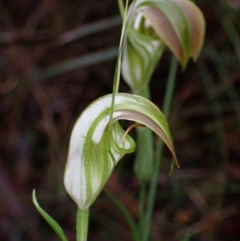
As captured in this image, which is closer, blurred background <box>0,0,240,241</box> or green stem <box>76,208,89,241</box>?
green stem <box>76,208,89,241</box>

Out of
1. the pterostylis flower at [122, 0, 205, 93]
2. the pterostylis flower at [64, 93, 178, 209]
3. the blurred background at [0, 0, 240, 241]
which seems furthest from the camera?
the blurred background at [0, 0, 240, 241]

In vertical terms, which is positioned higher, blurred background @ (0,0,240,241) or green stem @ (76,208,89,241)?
green stem @ (76,208,89,241)

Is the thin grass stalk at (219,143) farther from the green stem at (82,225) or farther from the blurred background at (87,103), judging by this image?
the green stem at (82,225)

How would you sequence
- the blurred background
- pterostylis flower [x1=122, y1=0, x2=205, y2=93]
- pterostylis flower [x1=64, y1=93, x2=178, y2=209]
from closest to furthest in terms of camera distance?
pterostylis flower [x1=64, y1=93, x2=178, y2=209], pterostylis flower [x1=122, y1=0, x2=205, y2=93], the blurred background

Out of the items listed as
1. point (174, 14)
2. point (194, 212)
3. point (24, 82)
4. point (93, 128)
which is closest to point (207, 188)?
point (194, 212)

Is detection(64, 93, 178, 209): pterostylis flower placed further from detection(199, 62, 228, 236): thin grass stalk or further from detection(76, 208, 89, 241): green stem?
detection(199, 62, 228, 236): thin grass stalk

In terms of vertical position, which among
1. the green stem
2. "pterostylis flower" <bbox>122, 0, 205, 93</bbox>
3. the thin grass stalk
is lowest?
the thin grass stalk

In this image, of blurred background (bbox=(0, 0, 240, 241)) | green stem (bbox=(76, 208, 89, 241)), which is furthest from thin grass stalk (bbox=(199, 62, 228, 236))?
green stem (bbox=(76, 208, 89, 241))

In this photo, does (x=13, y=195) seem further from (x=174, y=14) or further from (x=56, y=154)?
(x=174, y=14)
